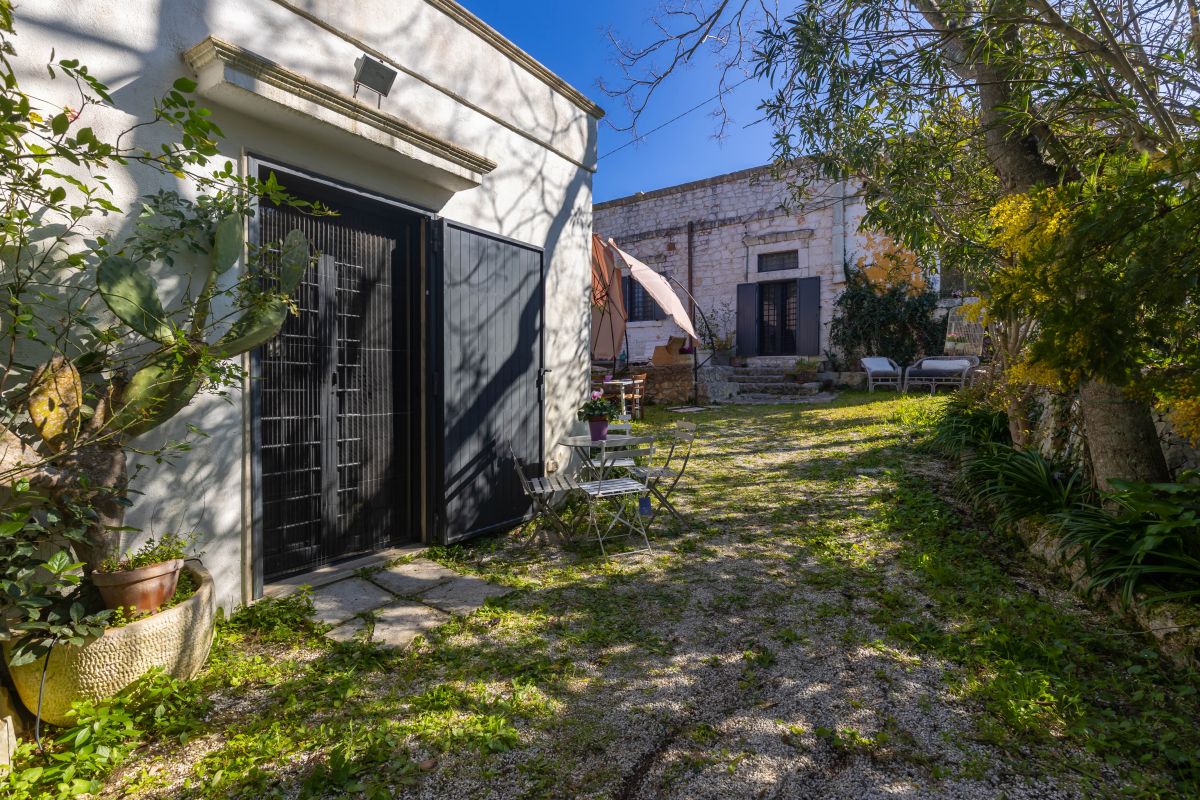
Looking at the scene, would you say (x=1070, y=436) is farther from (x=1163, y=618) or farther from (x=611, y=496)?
(x=611, y=496)

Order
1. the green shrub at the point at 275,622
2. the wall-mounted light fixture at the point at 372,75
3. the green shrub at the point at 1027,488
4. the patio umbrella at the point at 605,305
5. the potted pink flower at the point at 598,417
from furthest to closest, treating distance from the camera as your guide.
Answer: the patio umbrella at the point at 605,305
the potted pink flower at the point at 598,417
the green shrub at the point at 1027,488
the wall-mounted light fixture at the point at 372,75
the green shrub at the point at 275,622

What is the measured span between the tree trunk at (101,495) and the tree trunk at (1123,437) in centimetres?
458

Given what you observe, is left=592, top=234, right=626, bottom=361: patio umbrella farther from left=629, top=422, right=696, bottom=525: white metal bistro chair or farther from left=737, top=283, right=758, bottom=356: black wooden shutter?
left=737, top=283, right=758, bottom=356: black wooden shutter

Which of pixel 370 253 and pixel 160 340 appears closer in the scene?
pixel 160 340

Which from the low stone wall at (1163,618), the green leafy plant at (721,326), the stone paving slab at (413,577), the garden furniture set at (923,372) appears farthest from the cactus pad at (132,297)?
the green leafy plant at (721,326)

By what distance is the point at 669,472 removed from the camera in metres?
6.03

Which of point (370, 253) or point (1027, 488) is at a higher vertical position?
point (370, 253)

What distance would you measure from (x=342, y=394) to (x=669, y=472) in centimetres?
350

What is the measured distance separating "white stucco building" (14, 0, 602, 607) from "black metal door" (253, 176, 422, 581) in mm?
12

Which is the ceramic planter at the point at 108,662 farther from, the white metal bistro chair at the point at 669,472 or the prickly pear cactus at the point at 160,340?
the white metal bistro chair at the point at 669,472

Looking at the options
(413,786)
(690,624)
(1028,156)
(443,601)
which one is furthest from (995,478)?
(413,786)

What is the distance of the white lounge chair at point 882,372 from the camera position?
12320mm

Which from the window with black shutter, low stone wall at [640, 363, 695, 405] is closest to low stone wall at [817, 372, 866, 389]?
low stone wall at [640, 363, 695, 405]

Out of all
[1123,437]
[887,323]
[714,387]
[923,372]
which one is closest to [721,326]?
[714,387]
